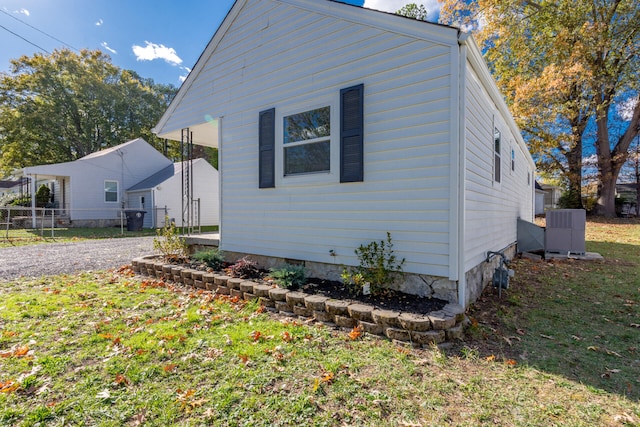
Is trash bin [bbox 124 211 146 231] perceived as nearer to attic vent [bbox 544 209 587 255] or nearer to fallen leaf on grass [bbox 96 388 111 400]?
fallen leaf on grass [bbox 96 388 111 400]

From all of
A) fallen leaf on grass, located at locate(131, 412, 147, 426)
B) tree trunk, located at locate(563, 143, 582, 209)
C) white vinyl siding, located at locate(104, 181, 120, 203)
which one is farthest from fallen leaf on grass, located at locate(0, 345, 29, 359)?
tree trunk, located at locate(563, 143, 582, 209)

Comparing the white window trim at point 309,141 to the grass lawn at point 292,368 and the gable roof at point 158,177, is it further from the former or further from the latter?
the gable roof at point 158,177

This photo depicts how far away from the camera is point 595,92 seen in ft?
49.8

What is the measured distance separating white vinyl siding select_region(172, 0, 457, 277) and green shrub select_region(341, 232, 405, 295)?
128mm

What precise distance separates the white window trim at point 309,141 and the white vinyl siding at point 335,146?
0.11 ft

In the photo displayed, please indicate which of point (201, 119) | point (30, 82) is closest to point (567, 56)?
point (201, 119)

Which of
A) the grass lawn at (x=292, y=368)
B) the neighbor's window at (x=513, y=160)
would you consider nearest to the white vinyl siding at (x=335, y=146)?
the grass lawn at (x=292, y=368)

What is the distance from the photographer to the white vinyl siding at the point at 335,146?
3598 millimetres

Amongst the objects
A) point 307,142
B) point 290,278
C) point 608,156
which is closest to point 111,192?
point 307,142

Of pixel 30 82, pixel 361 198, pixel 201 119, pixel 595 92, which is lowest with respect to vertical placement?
pixel 361 198

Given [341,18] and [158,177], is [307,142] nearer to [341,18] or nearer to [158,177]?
[341,18]

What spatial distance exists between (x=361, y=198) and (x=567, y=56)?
57.1 feet

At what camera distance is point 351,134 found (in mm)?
4152

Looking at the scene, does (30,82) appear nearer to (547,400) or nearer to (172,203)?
(172,203)
